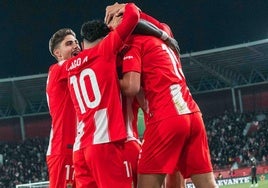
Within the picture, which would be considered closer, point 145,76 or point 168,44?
point 145,76

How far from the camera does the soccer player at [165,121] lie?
4250 millimetres

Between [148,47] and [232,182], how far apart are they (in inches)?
846

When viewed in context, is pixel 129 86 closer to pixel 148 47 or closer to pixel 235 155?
pixel 148 47

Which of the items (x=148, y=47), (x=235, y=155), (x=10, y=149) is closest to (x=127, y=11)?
(x=148, y=47)

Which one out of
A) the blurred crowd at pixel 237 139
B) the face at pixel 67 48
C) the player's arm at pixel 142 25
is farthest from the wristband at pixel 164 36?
the blurred crowd at pixel 237 139

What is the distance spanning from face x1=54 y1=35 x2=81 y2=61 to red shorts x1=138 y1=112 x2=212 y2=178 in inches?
57.5

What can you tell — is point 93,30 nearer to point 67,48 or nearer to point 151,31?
point 151,31

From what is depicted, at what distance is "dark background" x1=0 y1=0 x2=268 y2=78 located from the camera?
124ft

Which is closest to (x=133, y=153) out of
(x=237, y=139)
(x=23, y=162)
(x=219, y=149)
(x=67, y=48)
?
(x=67, y=48)

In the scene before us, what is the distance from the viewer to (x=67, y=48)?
5402mm

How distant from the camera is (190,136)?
4379 millimetres

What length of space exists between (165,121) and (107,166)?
1.94 ft

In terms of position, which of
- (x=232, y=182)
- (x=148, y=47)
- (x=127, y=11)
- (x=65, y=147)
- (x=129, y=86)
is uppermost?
(x=127, y=11)

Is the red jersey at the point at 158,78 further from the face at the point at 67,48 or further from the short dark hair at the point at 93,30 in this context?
the face at the point at 67,48
